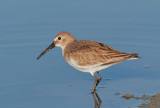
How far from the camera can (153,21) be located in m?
13.8

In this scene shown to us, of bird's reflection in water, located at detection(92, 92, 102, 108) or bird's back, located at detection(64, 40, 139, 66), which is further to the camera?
bird's back, located at detection(64, 40, 139, 66)

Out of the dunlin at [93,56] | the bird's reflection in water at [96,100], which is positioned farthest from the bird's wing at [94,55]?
the bird's reflection in water at [96,100]

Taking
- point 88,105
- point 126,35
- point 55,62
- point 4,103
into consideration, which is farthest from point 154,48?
point 4,103

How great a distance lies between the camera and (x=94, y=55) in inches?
392

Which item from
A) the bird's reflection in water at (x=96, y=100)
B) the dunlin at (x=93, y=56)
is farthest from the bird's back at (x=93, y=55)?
the bird's reflection in water at (x=96, y=100)

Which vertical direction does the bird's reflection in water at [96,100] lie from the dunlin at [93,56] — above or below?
below

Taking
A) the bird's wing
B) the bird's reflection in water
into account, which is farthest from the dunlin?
the bird's reflection in water

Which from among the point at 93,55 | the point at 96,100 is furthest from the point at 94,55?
the point at 96,100

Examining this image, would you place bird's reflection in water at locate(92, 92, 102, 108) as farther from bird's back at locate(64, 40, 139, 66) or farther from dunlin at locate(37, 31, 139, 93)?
bird's back at locate(64, 40, 139, 66)

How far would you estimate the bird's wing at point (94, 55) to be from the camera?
9773 millimetres

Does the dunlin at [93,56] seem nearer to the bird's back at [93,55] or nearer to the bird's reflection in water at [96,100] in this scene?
the bird's back at [93,55]

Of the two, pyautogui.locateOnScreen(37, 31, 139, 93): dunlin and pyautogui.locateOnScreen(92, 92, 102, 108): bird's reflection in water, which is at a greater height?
pyautogui.locateOnScreen(37, 31, 139, 93): dunlin

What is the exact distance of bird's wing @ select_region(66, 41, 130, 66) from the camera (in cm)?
977

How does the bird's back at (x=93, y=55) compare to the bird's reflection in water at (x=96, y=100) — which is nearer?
the bird's reflection in water at (x=96, y=100)
